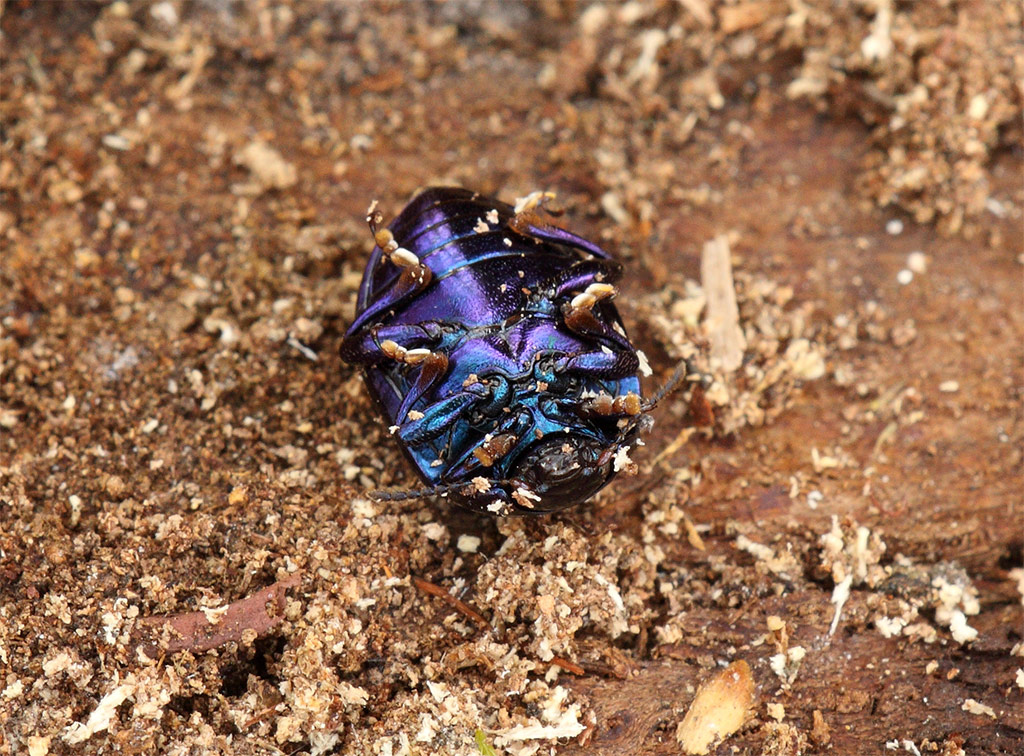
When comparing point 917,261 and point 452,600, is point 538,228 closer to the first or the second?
point 452,600

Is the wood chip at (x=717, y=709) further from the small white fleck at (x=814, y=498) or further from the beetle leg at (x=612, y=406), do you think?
the beetle leg at (x=612, y=406)

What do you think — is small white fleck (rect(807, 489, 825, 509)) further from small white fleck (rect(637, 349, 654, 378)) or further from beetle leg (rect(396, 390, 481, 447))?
beetle leg (rect(396, 390, 481, 447))

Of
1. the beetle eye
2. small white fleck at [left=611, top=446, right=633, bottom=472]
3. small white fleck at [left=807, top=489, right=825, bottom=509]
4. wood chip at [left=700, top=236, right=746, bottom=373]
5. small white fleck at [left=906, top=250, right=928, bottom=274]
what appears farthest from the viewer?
small white fleck at [left=906, top=250, right=928, bottom=274]

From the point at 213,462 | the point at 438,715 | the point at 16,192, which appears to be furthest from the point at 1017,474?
the point at 16,192

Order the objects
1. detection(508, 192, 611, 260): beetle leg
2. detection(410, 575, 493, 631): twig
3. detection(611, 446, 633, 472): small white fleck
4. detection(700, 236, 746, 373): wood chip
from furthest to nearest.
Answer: detection(700, 236, 746, 373): wood chip, detection(508, 192, 611, 260): beetle leg, detection(410, 575, 493, 631): twig, detection(611, 446, 633, 472): small white fleck

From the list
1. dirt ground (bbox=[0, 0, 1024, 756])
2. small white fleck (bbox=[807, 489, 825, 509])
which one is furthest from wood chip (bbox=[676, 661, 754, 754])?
small white fleck (bbox=[807, 489, 825, 509])

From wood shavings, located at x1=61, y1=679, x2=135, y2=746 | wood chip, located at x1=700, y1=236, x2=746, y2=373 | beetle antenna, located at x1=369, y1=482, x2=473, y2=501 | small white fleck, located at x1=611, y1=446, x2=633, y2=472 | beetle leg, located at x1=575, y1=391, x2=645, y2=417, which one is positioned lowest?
wood shavings, located at x1=61, y1=679, x2=135, y2=746

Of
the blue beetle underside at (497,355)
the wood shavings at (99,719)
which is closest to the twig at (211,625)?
the wood shavings at (99,719)
